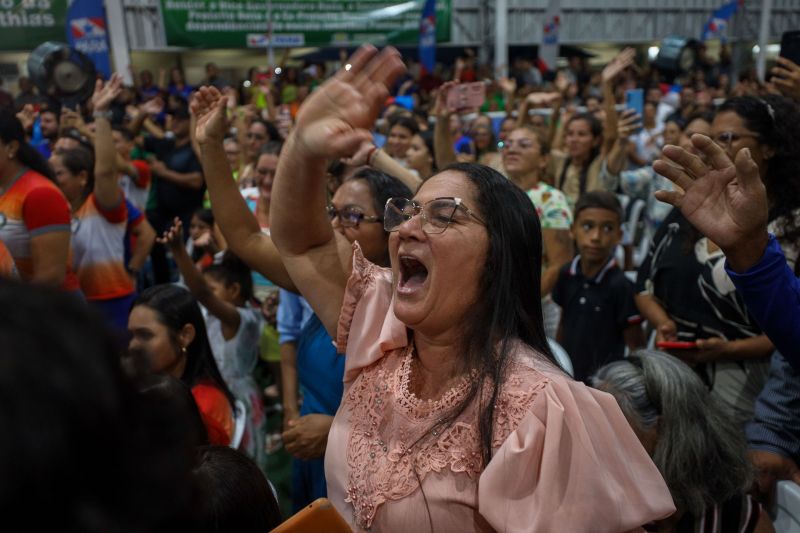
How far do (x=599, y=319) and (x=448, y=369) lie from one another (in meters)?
1.70

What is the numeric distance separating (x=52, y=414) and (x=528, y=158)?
3.43 meters

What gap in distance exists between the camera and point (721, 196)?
4.87ft

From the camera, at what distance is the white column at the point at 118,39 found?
12.4 metres

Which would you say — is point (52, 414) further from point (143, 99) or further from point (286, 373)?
point (143, 99)

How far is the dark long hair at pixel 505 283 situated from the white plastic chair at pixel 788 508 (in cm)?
86

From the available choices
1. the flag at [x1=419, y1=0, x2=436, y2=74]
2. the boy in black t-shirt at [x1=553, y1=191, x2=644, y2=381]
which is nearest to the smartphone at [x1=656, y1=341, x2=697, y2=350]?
the boy in black t-shirt at [x1=553, y1=191, x2=644, y2=381]

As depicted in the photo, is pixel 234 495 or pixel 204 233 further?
pixel 204 233

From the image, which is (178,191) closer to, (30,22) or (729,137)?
(729,137)

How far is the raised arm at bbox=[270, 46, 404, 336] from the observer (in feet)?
4.25

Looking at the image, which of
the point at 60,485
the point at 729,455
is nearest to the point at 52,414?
the point at 60,485

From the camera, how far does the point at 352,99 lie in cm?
131

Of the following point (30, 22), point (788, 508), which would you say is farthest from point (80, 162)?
point (30, 22)

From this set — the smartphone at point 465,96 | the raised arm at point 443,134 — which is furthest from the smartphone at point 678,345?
the smartphone at point 465,96

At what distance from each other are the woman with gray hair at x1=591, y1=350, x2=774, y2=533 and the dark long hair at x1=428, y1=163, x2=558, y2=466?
0.46 metres
